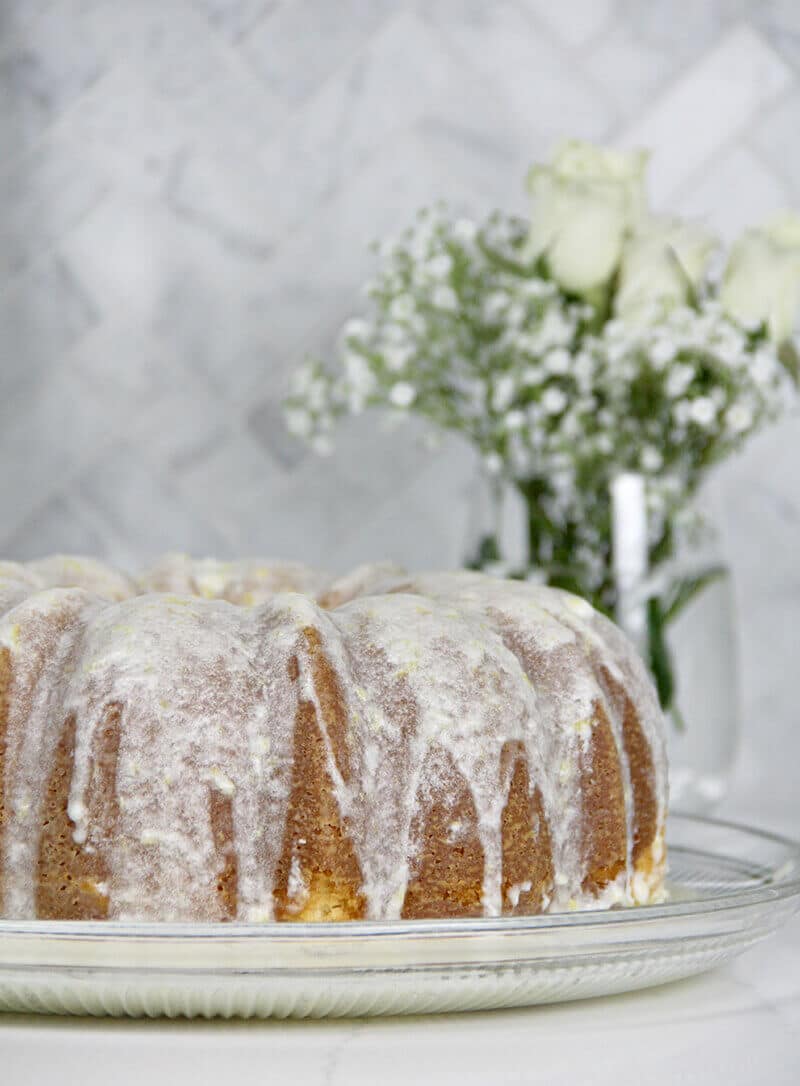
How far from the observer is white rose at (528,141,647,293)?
117 cm

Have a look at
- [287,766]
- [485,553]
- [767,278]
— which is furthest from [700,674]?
Result: [287,766]

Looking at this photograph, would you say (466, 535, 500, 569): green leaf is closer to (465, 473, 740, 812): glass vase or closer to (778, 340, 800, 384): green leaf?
(465, 473, 740, 812): glass vase

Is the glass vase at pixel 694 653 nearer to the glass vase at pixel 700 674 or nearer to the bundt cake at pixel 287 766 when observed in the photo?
the glass vase at pixel 700 674

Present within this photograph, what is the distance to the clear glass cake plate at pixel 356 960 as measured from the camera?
0.50 meters

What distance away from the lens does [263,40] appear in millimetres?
1663

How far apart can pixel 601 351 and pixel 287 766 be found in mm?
654

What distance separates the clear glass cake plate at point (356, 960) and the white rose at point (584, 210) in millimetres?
696

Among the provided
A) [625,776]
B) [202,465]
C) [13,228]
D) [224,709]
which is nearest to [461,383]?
[202,465]

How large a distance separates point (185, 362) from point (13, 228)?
0.26m

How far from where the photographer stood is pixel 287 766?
61cm

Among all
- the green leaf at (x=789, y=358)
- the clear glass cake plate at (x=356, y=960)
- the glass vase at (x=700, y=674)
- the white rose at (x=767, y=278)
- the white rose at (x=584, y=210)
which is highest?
the white rose at (x=584, y=210)

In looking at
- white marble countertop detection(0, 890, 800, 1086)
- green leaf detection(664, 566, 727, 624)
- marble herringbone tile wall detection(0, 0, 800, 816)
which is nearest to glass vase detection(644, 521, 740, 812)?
green leaf detection(664, 566, 727, 624)

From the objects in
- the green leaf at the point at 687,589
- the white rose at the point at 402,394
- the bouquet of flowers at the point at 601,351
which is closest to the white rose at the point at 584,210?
the bouquet of flowers at the point at 601,351

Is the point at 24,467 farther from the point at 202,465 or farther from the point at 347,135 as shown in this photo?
the point at 347,135
